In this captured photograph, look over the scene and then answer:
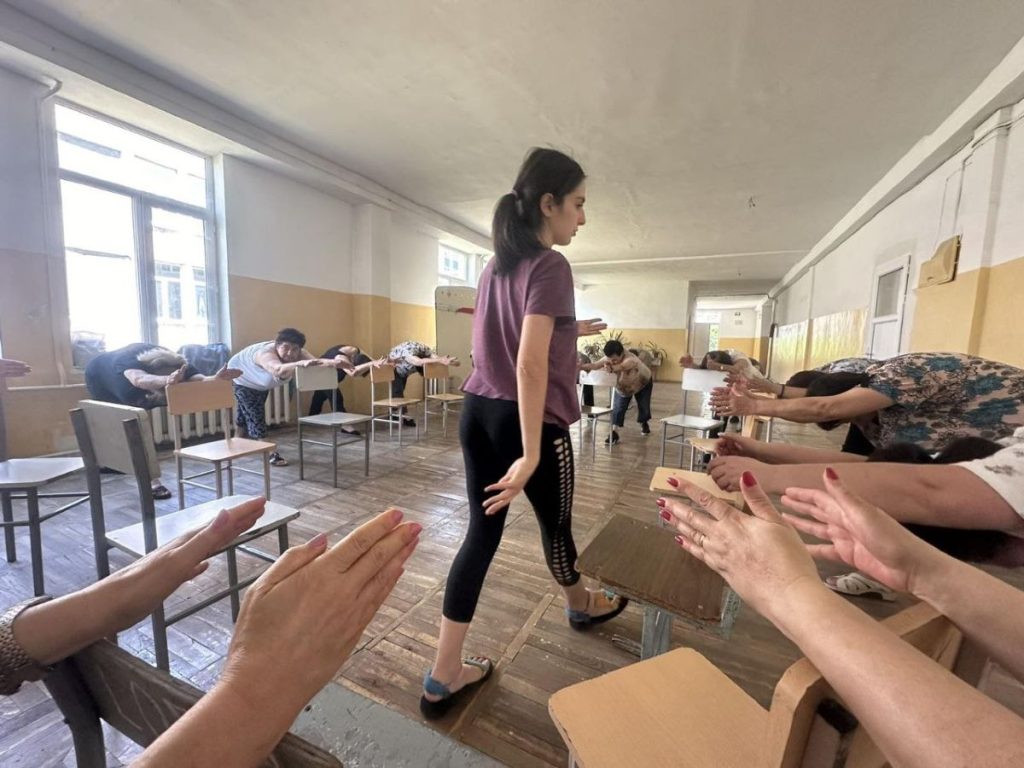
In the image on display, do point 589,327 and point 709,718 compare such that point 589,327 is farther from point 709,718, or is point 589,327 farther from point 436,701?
point 436,701

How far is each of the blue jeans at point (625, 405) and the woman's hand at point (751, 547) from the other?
150 inches

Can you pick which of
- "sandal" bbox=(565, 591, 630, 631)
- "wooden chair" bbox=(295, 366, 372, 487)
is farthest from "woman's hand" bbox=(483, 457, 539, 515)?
"wooden chair" bbox=(295, 366, 372, 487)

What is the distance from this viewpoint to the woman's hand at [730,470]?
3.48 feet

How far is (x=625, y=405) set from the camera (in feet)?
15.2

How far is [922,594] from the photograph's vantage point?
1.78ft

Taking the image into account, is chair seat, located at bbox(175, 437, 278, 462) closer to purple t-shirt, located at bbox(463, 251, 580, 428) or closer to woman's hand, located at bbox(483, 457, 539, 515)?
purple t-shirt, located at bbox(463, 251, 580, 428)

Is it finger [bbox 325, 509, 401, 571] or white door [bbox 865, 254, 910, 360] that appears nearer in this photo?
finger [bbox 325, 509, 401, 571]

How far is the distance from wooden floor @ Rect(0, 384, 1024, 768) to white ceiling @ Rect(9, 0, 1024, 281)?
9.65 ft

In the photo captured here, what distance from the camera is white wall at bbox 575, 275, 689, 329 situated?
A: 11500 mm

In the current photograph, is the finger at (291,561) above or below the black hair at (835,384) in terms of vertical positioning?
below

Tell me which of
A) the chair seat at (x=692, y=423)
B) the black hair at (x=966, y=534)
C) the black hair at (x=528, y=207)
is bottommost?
the chair seat at (x=692, y=423)

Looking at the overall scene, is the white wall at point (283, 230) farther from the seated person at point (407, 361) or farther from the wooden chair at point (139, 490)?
the wooden chair at point (139, 490)

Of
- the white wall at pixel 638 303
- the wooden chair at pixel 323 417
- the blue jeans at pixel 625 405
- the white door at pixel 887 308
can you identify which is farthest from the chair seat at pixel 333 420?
the white wall at pixel 638 303

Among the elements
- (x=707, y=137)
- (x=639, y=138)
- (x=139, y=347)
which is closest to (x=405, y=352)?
(x=139, y=347)
